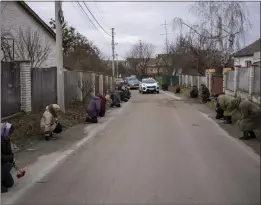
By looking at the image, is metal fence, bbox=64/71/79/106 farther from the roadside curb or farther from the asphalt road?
the asphalt road

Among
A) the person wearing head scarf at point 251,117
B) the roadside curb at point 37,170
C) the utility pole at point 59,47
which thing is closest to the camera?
the person wearing head scarf at point 251,117

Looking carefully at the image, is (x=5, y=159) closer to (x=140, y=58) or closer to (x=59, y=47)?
(x=59, y=47)

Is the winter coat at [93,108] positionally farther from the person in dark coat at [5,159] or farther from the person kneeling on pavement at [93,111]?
the person in dark coat at [5,159]

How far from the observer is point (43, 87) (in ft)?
53.8

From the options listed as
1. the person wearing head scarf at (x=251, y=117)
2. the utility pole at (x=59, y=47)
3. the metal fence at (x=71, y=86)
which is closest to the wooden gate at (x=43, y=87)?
the utility pole at (x=59, y=47)

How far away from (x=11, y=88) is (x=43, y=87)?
368 cm

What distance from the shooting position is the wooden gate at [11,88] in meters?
12.0

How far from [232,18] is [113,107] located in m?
20.3

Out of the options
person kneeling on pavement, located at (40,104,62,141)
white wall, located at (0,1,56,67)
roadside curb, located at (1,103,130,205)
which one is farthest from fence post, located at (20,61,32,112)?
white wall, located at (0,1,56,67)

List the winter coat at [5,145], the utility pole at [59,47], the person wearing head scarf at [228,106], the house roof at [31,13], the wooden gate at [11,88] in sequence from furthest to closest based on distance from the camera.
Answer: the house roof at [31,13] → the utility pole at [59,47] → the wooden gate at [11,88] → the person wearing head scarf at [228,106] → the winter coat at [5,145]

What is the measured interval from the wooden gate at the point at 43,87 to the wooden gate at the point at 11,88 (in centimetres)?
142

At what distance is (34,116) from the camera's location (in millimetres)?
12781

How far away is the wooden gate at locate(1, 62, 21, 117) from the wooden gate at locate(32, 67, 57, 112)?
4.67 feet

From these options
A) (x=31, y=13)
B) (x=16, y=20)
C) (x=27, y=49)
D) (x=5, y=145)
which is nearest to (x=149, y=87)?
(x=31, y=13)
